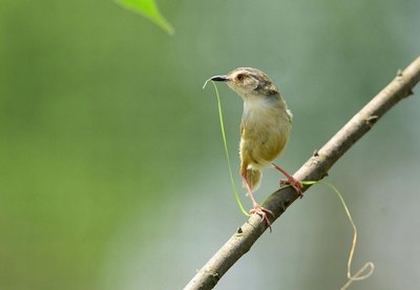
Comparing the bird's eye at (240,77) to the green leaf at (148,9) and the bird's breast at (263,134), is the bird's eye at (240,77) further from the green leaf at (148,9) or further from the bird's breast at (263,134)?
the green leaf at (148,9)

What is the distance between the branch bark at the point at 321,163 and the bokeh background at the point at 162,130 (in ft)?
43.1

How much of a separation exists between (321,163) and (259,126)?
4.31 ft

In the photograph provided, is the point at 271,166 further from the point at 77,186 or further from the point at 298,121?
the point at 77,186

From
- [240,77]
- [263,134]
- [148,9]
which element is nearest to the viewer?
[148,9]

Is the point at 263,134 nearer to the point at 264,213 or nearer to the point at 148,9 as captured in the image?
the point at 264,213

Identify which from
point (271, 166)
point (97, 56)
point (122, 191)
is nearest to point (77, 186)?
point (122, 191)

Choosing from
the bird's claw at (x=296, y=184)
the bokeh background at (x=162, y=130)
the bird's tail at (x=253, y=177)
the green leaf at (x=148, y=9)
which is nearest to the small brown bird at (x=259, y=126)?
the bird's tail at (x=253, y=177)

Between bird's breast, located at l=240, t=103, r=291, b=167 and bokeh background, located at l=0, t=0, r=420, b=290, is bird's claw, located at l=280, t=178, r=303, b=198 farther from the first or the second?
bokeh background, located at l=0, t=0, r=420, b=290

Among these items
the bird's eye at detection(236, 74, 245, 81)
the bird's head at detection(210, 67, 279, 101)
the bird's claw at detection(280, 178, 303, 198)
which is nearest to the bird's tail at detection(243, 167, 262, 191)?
the bird's head at detection(210, 67, 279, 101)

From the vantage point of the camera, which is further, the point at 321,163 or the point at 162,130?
the point at 162,130

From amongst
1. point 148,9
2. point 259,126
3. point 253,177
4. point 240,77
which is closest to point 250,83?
point 240,77

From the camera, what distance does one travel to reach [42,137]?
1880 centimetres

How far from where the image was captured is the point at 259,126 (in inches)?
153

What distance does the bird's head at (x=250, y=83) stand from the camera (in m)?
4.13
